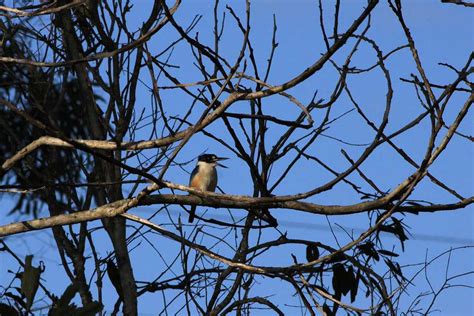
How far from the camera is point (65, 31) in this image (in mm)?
5379

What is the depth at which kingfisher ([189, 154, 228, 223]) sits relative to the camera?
8562mm

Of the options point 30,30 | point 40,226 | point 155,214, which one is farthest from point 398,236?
point 30,30

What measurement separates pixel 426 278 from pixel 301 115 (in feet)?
3.49

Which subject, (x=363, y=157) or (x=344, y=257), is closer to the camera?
(x=363, y=157)

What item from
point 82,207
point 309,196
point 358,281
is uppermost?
point 82,207

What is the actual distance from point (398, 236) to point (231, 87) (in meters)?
1.51

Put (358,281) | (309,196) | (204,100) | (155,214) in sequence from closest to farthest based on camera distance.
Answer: (309,196) → (204,100) → (358,281) → (155,214)

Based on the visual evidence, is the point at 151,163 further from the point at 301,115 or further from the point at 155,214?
the point at 301,115

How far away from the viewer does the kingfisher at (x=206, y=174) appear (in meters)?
8.56

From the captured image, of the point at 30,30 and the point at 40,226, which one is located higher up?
the point at 30,30

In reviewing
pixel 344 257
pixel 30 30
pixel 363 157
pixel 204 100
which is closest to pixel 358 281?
pixel 344 257

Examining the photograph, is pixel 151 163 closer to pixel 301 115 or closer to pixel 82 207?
pixel 82 207

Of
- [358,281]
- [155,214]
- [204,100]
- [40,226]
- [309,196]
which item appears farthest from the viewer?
[155,214]

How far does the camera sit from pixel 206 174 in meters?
8.62
